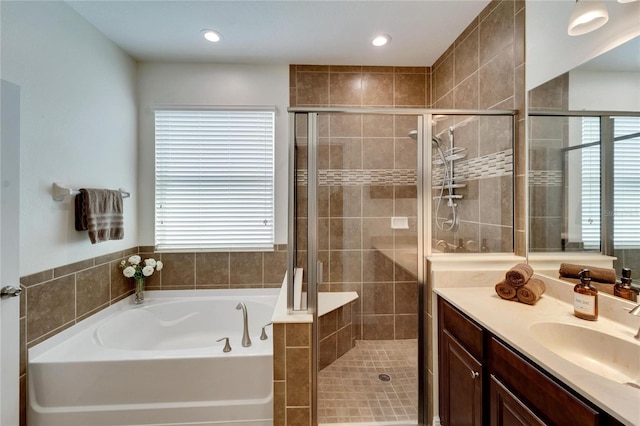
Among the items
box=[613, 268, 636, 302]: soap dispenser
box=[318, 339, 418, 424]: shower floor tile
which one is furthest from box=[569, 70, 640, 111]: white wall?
box=[318, 339, 418, 424]: shower floor tile

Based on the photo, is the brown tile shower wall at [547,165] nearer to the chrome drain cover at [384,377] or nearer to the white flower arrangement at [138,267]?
the chrome drain cover at [384,377]

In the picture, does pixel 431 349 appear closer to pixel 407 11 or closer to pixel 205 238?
pixel 205 238

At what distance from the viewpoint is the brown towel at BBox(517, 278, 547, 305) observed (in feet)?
4.21

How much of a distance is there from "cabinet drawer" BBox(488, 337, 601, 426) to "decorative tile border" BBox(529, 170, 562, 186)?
0.95 metres

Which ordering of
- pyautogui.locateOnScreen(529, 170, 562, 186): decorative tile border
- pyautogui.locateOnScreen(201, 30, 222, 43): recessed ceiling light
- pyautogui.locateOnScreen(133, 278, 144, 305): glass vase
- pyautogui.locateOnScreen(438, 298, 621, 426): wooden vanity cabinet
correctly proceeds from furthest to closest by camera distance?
1. pyautogui.locateOnScreen(133, 278, 144, 305): glass vase
2. pyautogui.locateOnScreen(201, 30, 222, 43): recessed ceiling light
3. pyautogui.locateOnScreen(529, 170, 562, 186): decorative tile border
4. pyautogui.locateOnScreen(438, 298, 621, 426): wooden vanity cabinet

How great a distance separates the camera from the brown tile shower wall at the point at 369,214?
1.64 m

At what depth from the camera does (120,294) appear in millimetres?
2289

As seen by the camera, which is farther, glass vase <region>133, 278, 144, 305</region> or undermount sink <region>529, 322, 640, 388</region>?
glass vase <region>133, 278, 144, 305</region>

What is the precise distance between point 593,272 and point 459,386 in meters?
0.83

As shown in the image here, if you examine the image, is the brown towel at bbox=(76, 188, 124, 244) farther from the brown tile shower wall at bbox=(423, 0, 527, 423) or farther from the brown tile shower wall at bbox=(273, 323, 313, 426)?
the brown tile shower wall at bbox=(423, 0, 527, 423)

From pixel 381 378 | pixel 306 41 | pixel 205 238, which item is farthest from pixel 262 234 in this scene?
pixel 306 41

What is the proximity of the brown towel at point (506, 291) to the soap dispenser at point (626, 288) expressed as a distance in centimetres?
36

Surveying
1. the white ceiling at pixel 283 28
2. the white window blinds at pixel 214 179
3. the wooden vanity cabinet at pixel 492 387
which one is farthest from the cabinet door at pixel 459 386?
the white ceiling at pixel 283 28

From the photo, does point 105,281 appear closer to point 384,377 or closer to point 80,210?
point 80,210
